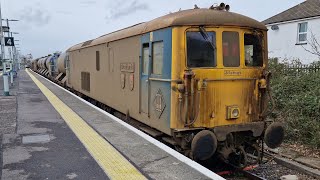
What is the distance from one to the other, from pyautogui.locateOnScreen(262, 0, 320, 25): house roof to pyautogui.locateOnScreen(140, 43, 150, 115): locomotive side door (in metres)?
15.4

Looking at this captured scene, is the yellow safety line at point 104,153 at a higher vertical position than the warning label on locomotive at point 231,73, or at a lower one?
lower

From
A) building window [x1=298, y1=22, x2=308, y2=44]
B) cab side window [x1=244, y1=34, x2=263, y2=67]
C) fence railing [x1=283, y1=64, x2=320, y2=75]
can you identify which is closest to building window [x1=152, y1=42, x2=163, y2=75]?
cab side window [x1=244, y1=34, x2=263, y2=67]

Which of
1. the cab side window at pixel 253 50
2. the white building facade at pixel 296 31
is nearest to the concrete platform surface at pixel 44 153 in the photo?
the cab side window at pixel 253 50

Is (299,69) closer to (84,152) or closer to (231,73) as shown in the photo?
(231,73)

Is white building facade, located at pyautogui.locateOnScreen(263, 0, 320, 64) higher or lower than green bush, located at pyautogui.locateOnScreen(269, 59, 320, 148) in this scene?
higher

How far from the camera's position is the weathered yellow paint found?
639cm

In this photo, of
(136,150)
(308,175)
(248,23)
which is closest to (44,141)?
(136,150)

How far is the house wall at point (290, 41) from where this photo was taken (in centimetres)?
2009

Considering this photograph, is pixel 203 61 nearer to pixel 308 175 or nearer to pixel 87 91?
pixel 308 175

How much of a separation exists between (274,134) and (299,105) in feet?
12.4

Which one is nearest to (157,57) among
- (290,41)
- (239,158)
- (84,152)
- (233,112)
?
(233,112)

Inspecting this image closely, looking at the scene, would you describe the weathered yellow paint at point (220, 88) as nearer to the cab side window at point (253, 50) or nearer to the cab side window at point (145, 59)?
the cab side window at point (253, 50)

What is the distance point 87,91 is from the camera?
47.6ft

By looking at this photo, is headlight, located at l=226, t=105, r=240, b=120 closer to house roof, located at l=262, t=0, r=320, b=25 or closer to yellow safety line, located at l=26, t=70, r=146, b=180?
yellow safety line, located at l=26, t=70, r=146, b=180
